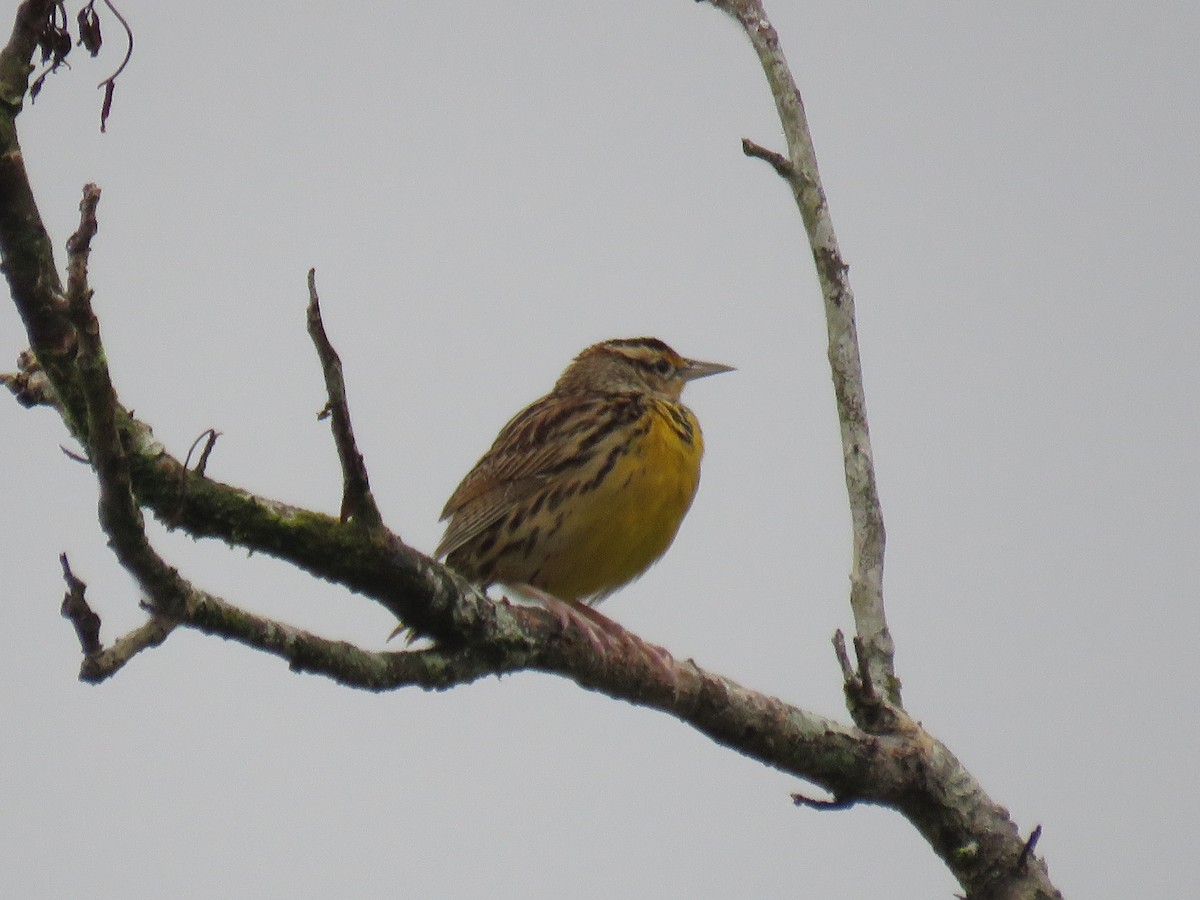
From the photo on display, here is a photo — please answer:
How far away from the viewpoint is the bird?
30.3 ft

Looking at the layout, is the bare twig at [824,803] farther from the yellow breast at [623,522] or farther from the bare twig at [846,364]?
the yellow breast at [623,522]

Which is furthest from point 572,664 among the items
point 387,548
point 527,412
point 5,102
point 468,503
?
point 527,412

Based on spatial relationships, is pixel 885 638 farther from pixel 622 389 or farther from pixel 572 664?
pixel 622 389

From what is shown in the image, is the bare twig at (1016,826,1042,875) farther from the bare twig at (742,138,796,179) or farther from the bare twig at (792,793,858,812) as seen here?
the bare twig at (742,138,796,179)

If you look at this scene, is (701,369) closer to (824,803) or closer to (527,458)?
(527,458)

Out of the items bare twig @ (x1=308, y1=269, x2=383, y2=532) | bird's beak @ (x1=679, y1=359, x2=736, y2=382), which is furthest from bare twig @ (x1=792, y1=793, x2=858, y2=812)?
bird's beak @ (x1=679, y1=359, x2=736, y2=382)

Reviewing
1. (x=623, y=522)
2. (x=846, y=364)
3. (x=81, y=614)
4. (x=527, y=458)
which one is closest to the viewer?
(x=81, y=614)

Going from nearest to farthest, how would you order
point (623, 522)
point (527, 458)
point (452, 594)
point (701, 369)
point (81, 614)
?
point (81, 614)
point (452, 594)
point (623, 522)
point (527, 458)
point (701, 369)

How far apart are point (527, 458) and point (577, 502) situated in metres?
0.66

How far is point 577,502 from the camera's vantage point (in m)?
9.30

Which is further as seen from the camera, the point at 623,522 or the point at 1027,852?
the point at 623,522

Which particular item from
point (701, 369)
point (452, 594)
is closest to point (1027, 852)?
point (452, 594)

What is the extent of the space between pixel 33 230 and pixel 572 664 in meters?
2.54

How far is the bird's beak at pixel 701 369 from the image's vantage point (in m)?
11.6
